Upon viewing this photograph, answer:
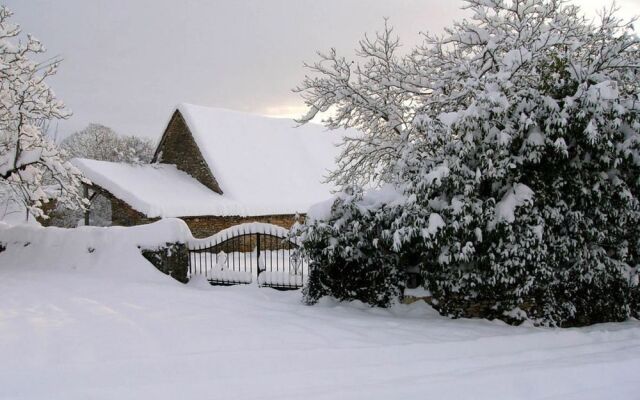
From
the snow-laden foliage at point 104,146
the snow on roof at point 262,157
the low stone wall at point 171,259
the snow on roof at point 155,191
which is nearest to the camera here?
the low stone wall at point 171,259

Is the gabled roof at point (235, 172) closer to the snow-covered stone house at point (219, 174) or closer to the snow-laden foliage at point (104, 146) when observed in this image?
the snow-covered stone house at point (219, 174)

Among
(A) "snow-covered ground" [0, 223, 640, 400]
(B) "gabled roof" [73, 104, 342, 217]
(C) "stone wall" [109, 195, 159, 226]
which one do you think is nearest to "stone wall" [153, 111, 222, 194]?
(B) "gabled roof" [73, 104, 342, 217]

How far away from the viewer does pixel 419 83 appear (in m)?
Answer: 10.7

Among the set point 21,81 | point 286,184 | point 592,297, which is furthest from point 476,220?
point 286,184

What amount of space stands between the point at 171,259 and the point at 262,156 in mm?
Result: 13309

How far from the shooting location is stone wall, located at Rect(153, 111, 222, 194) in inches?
928

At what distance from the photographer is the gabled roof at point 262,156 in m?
22.3

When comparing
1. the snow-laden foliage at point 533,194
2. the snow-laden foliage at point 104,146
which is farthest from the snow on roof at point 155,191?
the snow-laden foliage at point 104,146

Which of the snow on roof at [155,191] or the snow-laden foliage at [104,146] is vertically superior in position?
the snow-laden foliage at [104,146]

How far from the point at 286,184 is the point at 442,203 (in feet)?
54.2

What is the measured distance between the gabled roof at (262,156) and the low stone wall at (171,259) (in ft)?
29.1

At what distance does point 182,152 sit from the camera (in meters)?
25.0

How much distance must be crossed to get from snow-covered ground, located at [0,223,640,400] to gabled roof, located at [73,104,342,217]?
34.4 feet

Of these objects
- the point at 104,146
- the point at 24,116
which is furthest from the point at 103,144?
the point at 24,116
